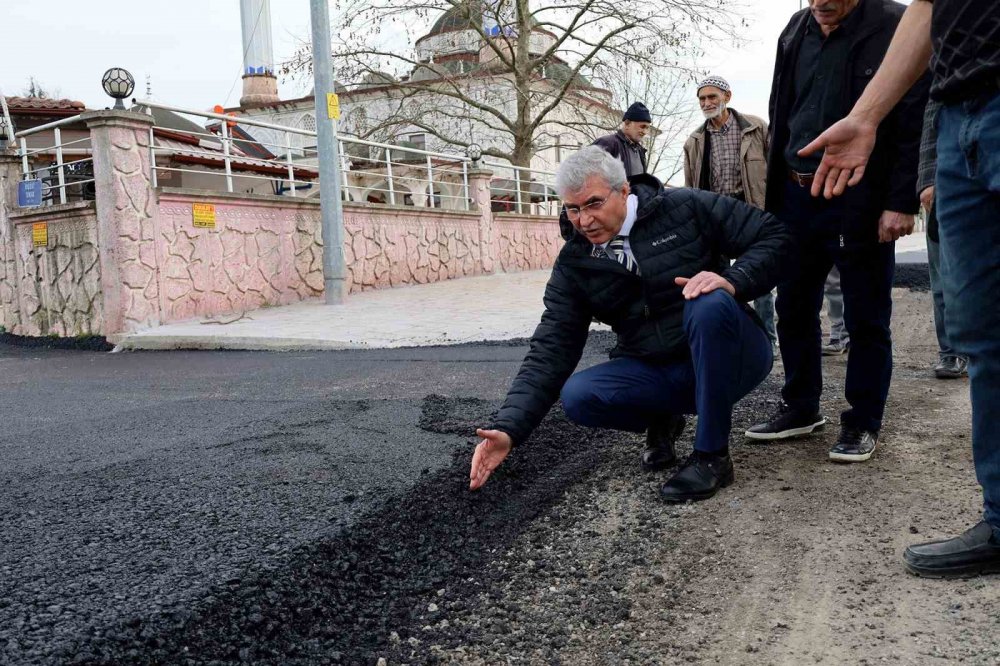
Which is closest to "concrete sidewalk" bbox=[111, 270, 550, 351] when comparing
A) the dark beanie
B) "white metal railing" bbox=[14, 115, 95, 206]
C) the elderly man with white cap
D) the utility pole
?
the utility pole

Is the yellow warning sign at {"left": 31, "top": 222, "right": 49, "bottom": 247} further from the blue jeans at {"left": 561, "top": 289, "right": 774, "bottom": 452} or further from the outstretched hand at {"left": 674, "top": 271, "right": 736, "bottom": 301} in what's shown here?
the outstretched hand at {"left": 674, "top": 271, "right": 736, "bottom": 301}

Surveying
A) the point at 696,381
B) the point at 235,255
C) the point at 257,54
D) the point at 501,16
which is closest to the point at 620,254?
the point at 696,381

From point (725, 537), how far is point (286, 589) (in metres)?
1.33

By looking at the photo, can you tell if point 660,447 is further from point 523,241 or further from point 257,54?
point 257,54

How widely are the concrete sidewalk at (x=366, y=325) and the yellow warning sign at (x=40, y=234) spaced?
2.07m

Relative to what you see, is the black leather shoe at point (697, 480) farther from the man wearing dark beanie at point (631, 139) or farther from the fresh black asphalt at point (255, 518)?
the man wearing dark beanie at point (631, 139)

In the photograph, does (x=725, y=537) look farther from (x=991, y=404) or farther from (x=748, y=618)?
(x=991, y=404)

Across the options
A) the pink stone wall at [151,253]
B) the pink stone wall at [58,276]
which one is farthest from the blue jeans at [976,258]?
the pink stone wall at [58,276]

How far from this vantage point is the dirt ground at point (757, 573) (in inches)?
79.6

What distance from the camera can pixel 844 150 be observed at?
2473 mm

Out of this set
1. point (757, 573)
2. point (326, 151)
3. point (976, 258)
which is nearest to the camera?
point (976, 258)

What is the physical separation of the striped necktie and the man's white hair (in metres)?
0.20

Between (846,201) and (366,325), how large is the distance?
22.0 feet

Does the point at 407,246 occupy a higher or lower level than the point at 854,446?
higher
